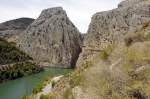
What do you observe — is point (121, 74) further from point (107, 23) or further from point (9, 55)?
point (107, 23)

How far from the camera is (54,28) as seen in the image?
547 feet

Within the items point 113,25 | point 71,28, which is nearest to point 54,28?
point 71,28

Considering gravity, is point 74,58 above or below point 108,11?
below

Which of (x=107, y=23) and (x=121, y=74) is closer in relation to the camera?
(x=121, y=74)

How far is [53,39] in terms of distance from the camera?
16575 cm

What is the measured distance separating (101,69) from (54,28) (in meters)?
154

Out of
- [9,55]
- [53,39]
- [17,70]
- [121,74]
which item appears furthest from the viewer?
[53,39]

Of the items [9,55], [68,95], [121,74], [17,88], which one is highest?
[121,74]

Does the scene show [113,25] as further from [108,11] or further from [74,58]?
[74,58]

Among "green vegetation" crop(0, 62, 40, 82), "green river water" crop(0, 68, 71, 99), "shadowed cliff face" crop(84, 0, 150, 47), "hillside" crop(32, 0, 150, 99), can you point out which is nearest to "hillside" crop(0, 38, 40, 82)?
"green vegetation" crop(0, 62, 40, 82)

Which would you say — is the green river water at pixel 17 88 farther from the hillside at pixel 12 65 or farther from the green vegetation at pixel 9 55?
the green vegetation at pixel 9 55

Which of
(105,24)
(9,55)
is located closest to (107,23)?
(105,24)

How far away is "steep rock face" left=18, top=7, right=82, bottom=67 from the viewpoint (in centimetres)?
16200

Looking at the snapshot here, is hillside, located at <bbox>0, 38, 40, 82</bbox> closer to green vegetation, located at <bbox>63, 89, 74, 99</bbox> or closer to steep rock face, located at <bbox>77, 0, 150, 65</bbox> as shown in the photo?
steep rock face, located at <bbox>77, 0, 150, 65</bbox>
